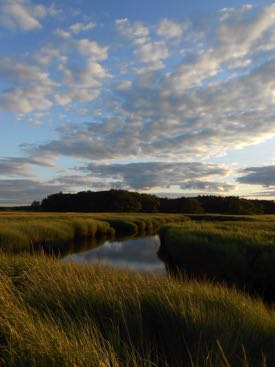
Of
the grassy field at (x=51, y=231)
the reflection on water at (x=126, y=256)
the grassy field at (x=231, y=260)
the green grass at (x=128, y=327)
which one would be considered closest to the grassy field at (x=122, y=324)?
the green grass at (x=128, y=327)

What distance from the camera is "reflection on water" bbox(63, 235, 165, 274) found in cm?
2034

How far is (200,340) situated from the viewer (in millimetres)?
5418

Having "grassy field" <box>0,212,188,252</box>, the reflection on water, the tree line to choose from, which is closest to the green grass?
"grassy field" <box>0,212,188,252</box>

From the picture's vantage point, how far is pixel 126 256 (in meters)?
24.5

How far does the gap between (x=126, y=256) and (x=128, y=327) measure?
61.3ft

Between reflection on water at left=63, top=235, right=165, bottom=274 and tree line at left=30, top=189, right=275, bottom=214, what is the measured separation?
221ft

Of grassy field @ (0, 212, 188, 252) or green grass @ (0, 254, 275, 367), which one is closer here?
green grass @ (0, 254, 275, 367)

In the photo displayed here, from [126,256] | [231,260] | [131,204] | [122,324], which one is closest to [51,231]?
[126,256]

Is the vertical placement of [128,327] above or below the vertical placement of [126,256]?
above

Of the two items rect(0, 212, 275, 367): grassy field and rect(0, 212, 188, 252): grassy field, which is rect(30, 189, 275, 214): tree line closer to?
rect(0, 212, 188, 252): grassy field

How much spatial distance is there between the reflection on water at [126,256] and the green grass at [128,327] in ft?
36.8

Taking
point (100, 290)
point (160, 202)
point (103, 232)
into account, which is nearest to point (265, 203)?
point (160, 202)

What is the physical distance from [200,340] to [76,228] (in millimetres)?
31466

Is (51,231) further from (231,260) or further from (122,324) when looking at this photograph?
(122,324)
